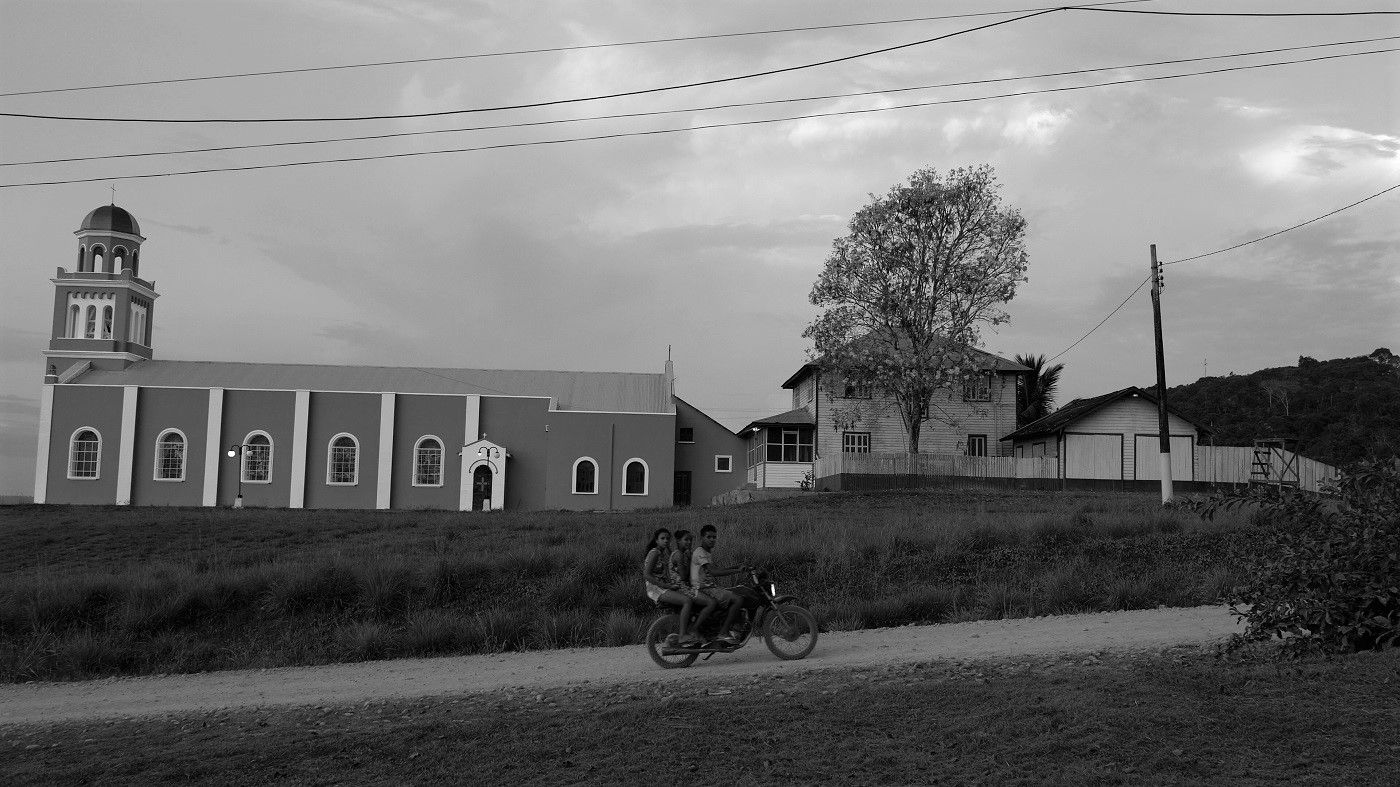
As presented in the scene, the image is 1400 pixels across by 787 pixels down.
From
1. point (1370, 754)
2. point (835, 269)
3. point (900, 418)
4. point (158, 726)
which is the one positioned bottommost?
point (158, 726)

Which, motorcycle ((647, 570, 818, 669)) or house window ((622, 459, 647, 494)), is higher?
house window ((622, 459, 647, 494))

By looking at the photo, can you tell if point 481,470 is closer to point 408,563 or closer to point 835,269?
point 835,269

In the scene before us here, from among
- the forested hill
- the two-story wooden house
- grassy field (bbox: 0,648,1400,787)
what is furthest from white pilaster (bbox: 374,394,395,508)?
grassy field (bbox: 0,648,1400,787)

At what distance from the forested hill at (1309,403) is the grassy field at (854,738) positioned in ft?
111

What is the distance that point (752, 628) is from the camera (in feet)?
36.1

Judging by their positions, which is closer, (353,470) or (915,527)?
(915,527)

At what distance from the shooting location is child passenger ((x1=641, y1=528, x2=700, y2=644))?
426 inches

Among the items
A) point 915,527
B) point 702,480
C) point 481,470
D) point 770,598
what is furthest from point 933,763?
point 702,480

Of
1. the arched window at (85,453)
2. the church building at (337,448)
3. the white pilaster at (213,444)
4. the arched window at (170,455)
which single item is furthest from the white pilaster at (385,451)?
the arched window at (85,453)

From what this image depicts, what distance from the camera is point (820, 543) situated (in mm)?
16922

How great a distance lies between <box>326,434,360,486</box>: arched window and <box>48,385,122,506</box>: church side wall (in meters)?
8.55

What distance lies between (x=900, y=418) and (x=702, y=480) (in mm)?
11152

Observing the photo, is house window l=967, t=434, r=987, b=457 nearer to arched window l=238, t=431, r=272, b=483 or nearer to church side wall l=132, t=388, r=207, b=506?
arched window l=238, t=431, r=272, b=483

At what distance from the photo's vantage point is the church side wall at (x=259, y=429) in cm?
4672
